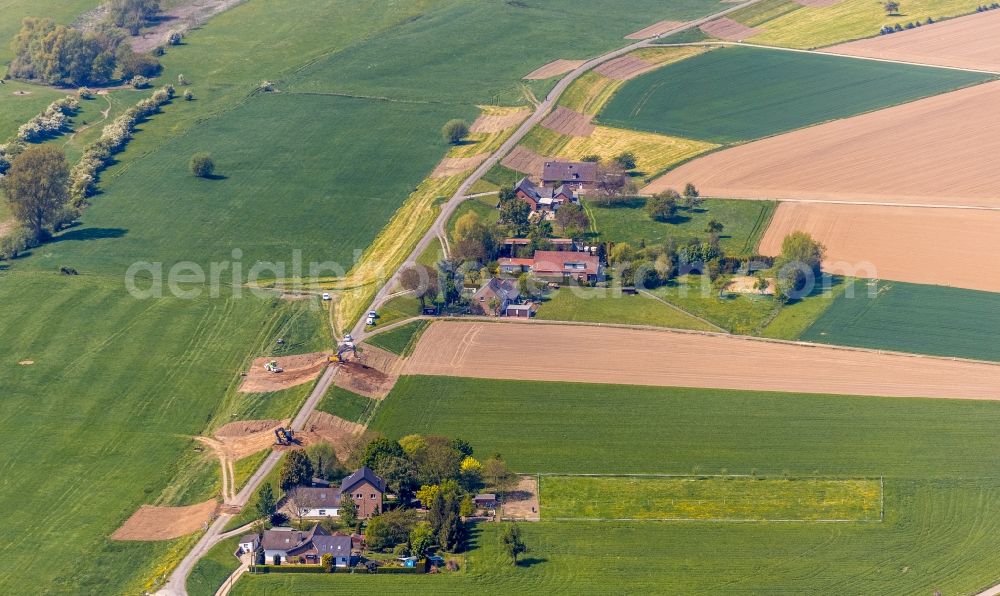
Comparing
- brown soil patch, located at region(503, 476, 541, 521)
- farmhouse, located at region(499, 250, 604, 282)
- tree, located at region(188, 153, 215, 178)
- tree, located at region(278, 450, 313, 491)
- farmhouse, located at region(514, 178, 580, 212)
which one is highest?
tree, located at region(188, 153, 215, 178)

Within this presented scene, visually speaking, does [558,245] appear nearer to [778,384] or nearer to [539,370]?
[539,370]

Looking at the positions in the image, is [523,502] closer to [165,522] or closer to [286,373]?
[165,522]

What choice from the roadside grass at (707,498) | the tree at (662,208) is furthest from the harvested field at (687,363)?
the tree at (662,208)

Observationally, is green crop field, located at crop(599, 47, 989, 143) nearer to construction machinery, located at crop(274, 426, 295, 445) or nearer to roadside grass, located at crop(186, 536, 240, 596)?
construction machinery, located at crop(274, 426, 295, 445)

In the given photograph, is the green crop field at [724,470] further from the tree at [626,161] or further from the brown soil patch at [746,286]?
the tree at [626,161]

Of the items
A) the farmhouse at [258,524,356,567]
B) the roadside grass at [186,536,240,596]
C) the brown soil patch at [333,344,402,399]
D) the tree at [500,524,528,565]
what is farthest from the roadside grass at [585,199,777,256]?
the roadside grass at [186,536,240,596]

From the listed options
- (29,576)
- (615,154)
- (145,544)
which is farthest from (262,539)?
(615,154)
